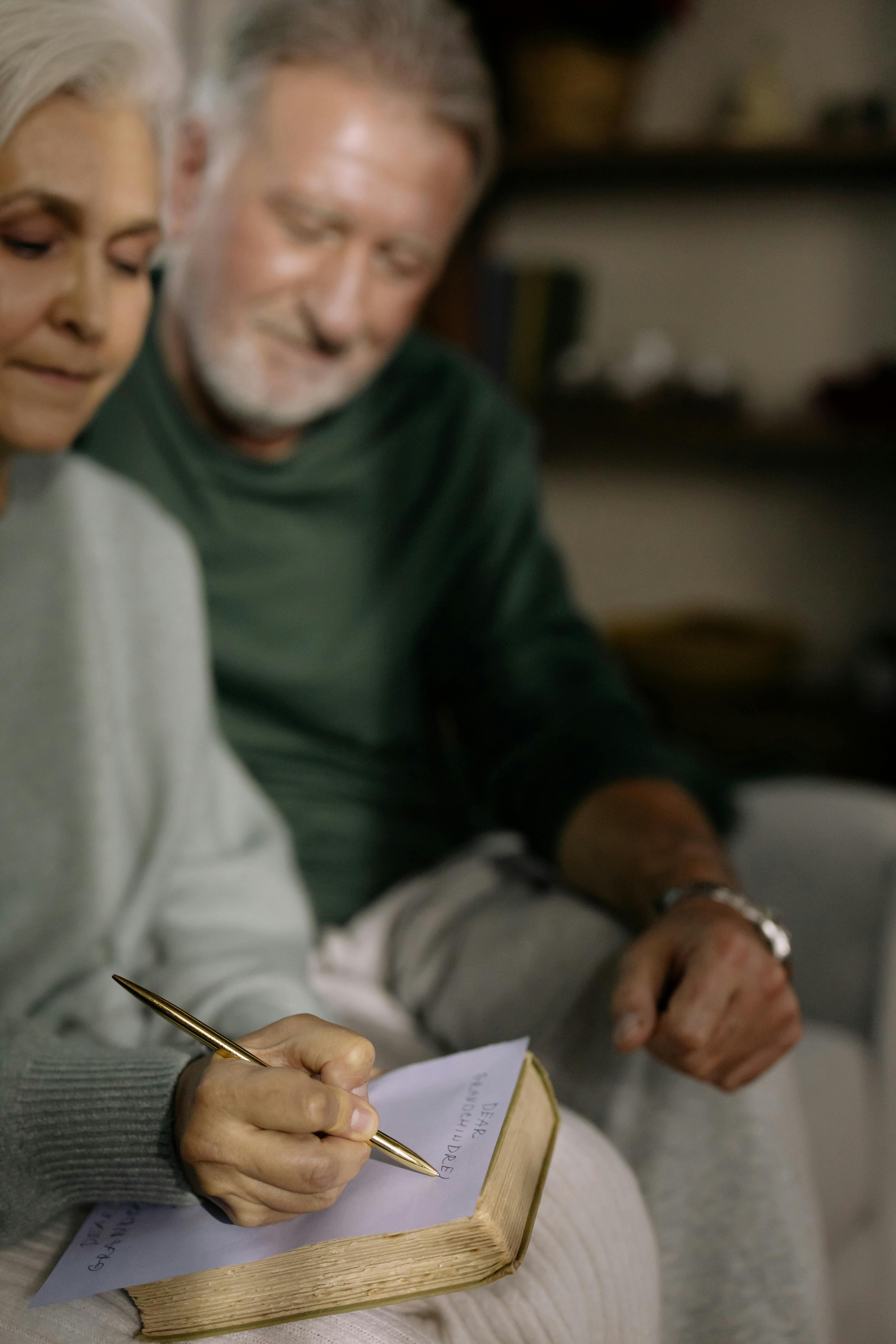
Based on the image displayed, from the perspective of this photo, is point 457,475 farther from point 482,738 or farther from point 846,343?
point 846,343

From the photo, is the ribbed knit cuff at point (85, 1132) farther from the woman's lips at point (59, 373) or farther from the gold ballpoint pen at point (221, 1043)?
the woman's lips at point (59, 373)

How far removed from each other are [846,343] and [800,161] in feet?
1.04

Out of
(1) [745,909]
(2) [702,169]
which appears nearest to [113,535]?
(1) [745,909]

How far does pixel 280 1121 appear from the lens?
353 mm

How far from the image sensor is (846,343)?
6.00 ft

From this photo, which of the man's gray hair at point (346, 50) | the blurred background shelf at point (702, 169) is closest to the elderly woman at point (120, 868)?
the man's gray hair at point (346, 50)

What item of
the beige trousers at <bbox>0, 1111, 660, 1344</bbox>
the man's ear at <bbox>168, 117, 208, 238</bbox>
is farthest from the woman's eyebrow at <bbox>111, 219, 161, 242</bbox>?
the beige trousers at <bbox>0, 1111, 660, 1344</bbox>

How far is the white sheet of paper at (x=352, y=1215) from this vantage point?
373 mm

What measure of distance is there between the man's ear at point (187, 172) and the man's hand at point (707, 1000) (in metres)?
0.50

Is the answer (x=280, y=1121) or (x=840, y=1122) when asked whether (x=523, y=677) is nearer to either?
(x=840, y=1122)

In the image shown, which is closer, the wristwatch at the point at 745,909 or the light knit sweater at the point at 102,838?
the light knit sweater at the point at 102,838

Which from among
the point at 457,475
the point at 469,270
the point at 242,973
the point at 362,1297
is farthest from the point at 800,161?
the point at 362,1297

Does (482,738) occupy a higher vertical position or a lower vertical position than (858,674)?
higher

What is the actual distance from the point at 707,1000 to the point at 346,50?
2.10ft
